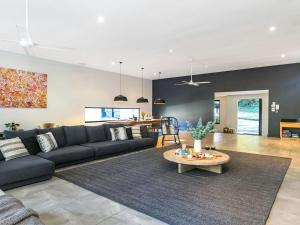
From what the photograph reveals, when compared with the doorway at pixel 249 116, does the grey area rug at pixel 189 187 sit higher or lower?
lower

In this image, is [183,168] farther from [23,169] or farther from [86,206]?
[23,169]

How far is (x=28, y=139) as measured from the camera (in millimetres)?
Result: 4309

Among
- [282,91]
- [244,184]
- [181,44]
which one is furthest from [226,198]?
[282,91]

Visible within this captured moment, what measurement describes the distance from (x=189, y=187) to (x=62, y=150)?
2824 millimetres

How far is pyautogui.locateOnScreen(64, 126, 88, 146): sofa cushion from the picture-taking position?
16.6ft

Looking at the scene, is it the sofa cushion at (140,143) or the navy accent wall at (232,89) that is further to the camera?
→ the navy accent wall at (232,89)

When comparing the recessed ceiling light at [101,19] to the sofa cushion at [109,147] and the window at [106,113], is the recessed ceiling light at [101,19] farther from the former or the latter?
the window at [106,113]

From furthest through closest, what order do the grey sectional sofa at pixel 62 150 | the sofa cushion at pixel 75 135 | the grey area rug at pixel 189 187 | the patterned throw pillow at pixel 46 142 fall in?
the sofa cushion at pixel 75 135 < the patterned throw pillow at pixel 46 142 < the grey sectional sofa at pixel 62 150 < the grey area rug at pixel 189 187

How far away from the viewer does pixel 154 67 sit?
873 cm

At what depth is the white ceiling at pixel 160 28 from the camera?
3590mm

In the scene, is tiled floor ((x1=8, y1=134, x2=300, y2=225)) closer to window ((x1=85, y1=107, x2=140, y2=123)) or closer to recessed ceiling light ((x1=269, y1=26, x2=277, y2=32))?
recessed ceiling light ((x1=269, y1=26, x2=277, y2=32))

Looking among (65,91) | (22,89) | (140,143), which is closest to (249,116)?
(140,143)

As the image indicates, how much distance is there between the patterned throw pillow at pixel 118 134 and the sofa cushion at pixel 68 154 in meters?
1.08

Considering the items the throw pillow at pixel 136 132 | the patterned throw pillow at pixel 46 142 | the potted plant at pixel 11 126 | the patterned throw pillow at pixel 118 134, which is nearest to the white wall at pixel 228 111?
the throw pillow at pixel 136 132
